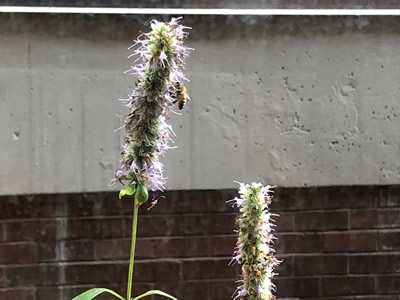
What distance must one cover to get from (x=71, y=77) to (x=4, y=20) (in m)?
0.42

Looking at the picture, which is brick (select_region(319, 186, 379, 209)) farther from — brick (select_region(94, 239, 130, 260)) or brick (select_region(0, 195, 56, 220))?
brick (select_region(0, 195, 56, 220))

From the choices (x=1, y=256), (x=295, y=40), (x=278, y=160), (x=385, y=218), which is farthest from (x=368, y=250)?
(x=1, y=256)

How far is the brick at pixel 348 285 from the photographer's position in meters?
2.96

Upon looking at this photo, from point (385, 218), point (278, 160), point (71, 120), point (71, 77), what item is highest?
point (71, 77)

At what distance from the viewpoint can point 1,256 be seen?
8.96 ft

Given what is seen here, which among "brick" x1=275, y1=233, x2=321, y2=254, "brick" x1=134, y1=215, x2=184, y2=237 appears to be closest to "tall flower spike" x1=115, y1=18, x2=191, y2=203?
"brick" x1=134, y1=215, x2=184, y2=237

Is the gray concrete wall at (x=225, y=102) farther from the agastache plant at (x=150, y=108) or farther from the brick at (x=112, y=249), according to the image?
the agastache plant at (x=150, y=108)

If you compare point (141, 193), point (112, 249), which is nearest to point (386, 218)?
point (112, 249)

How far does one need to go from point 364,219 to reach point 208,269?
89 cm

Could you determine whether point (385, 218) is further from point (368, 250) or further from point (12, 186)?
point (12, 186)

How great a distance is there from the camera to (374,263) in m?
2.98

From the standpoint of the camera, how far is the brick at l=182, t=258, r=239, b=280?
113 inches

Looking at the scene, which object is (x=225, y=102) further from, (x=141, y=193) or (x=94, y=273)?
(x=141, y=193)

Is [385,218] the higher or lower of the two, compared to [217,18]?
lower
